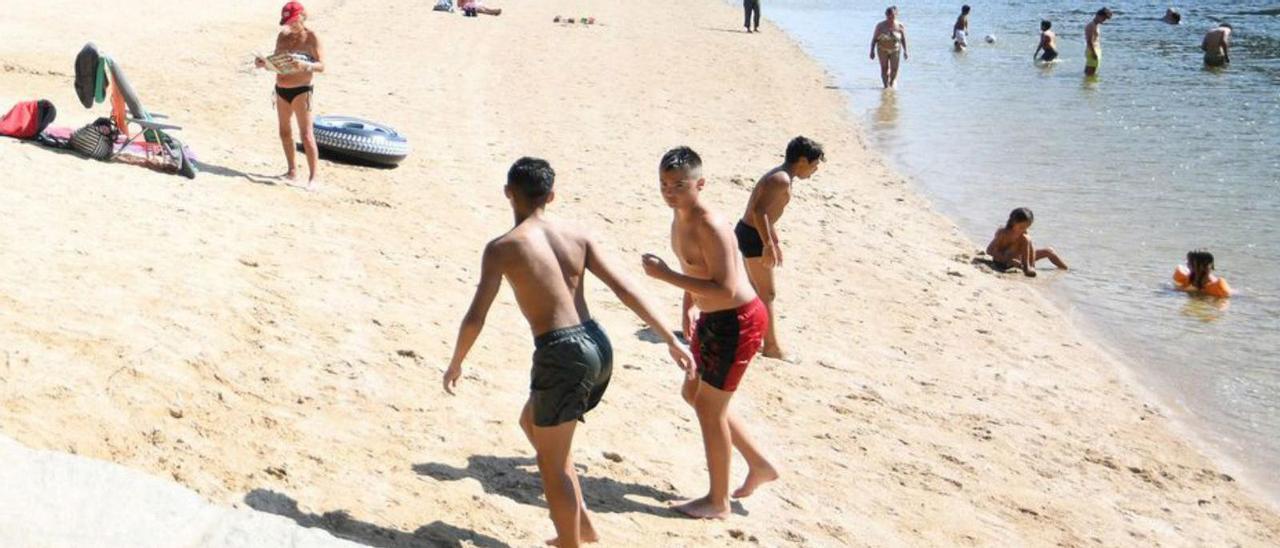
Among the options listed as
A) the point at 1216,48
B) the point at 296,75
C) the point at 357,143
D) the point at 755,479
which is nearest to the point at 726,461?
the point at 755,479

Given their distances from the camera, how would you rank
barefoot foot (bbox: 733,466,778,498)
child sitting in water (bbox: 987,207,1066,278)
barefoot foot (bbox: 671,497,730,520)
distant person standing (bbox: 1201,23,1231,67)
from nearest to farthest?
barefoot foot (bbox: 671,497,730,520) < barefoot foot (bbox: 733,466,778,498) < child sitting in water (bbox: 987,207,1066,278) < distant person standing (bbox: 1201,23,1231,67)

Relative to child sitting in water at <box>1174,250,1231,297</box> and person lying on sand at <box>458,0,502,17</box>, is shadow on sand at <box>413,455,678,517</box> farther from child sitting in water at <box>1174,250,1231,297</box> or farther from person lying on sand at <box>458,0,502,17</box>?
person lying on sand at <box>458,0,502,17</box>

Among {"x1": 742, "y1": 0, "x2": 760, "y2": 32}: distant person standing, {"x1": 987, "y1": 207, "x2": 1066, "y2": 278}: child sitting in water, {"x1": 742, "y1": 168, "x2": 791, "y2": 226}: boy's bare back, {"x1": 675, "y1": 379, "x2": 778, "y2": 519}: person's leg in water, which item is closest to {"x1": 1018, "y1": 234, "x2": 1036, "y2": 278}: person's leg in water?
{"x1": 987, "y1": 207, "x2": 1066, "y2": 278}: child sitting in water

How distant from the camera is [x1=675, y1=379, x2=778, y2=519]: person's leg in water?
18.8 feet

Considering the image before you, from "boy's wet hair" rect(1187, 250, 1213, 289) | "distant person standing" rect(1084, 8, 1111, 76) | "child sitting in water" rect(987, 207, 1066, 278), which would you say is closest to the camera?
"boy's wet hair" rect(1187, 250, 1213, 289)

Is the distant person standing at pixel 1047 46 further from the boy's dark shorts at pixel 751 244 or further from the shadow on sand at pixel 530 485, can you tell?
the shadow on sand at pixel 530 485

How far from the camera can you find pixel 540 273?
4.86 meters

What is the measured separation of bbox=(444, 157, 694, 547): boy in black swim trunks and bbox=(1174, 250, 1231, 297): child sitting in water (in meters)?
8.25

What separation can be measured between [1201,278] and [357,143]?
7428 mm

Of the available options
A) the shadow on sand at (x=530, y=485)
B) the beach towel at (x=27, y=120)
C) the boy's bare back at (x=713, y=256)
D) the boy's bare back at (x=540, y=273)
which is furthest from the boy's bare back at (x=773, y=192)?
the beach towel at (x=27, y=120)

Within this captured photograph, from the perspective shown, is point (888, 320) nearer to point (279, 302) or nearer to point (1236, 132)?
point (279, 302)

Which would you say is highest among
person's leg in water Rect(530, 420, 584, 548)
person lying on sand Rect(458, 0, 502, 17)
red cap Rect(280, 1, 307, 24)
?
red cap Rect(280, 1, 307, 24)

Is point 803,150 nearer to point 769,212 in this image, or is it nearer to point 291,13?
point 769,212

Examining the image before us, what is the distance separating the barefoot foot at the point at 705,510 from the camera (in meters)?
5.91
